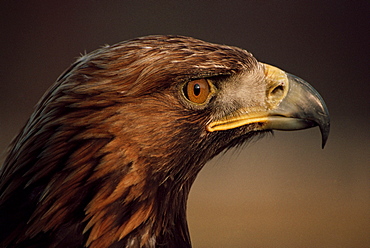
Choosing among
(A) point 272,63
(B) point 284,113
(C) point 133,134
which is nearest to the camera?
(C) point 133,134

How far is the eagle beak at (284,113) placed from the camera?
4.21ft

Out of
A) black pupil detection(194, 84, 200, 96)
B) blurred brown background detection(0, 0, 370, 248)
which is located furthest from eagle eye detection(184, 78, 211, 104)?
blurred brown background detection(0, 0, 370, 248)

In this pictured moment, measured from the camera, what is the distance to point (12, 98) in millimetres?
3275

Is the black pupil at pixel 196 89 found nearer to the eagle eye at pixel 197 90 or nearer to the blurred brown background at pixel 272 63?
the eagle eye at pixel 197 90

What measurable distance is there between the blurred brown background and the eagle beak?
1.75 metres

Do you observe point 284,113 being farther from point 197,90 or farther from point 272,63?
point 272,63

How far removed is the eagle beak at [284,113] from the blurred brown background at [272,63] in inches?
69.0

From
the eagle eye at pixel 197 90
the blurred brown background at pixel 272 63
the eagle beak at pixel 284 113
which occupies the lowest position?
the blurred brown background at pixel 272 63

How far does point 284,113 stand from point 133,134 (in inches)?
15.7

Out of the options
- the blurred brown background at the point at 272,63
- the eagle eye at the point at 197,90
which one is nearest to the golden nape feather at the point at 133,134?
the eagle eye at the point at 197,90

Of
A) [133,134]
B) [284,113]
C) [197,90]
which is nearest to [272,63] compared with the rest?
[284,113]

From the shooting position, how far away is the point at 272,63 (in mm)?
3336

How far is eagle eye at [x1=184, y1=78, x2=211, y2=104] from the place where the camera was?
1214 mm

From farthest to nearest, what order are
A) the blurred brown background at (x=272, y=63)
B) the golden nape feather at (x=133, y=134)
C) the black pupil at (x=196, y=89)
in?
the blurred brown background at (x=272, y=63)
the black pupil at (x=196, y=89)
the golden nape feather at (x=133, y=134)
